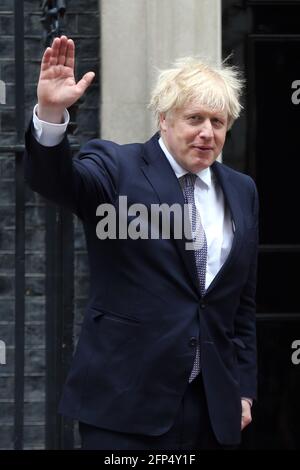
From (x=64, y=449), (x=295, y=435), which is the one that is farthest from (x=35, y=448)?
(x=295, y=435)

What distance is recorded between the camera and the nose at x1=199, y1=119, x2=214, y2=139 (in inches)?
153

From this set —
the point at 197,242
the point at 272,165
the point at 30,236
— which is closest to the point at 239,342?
the point at 197,242

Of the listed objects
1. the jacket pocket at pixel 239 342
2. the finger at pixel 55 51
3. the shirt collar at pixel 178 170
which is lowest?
the jacket pocket at pixel 239 342

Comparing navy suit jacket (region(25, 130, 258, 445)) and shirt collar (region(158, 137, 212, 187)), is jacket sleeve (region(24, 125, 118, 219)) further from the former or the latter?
shirt collar (region(158, 137, 212, 187))

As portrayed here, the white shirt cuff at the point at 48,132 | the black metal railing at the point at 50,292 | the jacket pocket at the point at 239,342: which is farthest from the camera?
the black metal railing at the point at 50,292

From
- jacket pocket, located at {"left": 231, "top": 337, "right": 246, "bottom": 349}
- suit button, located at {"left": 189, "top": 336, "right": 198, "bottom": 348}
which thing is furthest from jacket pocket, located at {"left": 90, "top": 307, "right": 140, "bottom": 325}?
jacket pocket, located at {"left": 231, "top": 337, "right": 246, "bottom": 349}

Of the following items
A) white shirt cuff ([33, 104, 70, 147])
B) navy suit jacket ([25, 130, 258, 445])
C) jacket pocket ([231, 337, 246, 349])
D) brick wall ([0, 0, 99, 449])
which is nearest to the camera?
white shirt cuff ([33, 104, 70, 147])

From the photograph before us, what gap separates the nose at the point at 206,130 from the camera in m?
3.89

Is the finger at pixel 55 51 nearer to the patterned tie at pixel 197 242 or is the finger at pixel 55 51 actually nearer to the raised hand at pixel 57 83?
the raised hand at pixel 57 83

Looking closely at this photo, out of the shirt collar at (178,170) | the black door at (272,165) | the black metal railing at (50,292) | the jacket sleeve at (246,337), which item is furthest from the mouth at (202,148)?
the black door at (272,165)

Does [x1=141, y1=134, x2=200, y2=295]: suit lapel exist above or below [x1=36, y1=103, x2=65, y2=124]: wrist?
below

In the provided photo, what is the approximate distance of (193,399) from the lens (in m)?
3.91

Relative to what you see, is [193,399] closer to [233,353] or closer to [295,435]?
[233,353]

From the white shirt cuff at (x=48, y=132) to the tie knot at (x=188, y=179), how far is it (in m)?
0.57
